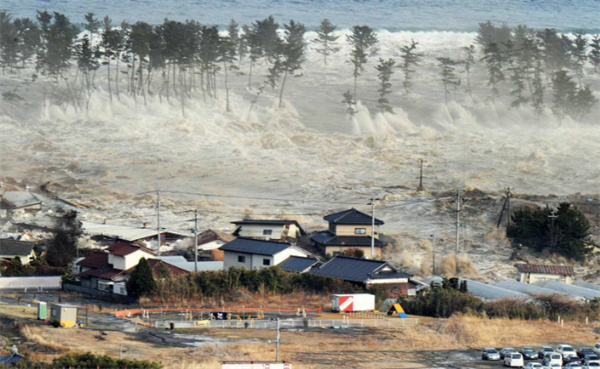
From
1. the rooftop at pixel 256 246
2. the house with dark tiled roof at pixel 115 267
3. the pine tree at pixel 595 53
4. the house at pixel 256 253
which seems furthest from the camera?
the pine tree at pixel 595 53

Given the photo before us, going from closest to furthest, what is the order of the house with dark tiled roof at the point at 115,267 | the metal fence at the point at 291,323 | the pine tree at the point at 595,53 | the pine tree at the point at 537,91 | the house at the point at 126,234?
the metal fence at the point at 291,323 → the house with dark tiled roof at the point at 115,267 → the house at the point at 126,234 → the pine tree at the point at 537,91 → the pine tree at the point at 595,53

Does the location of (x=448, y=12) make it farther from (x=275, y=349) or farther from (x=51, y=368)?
(x=51, y=368)

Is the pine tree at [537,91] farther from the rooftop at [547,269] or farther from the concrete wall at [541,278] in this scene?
the concrete wall at [541,278]

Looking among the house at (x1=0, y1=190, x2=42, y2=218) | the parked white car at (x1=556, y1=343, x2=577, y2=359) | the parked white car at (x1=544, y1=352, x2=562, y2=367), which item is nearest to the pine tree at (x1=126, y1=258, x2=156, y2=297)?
the parked white car at (x1=556, y1=343, x2=577, y2=359)

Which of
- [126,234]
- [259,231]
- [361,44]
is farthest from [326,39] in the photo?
[126,234]

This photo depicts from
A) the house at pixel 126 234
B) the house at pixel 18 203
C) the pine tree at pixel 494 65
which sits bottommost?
the house at pixel 126 234

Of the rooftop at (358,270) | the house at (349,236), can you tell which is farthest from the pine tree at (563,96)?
the rooftop at (358,270)
